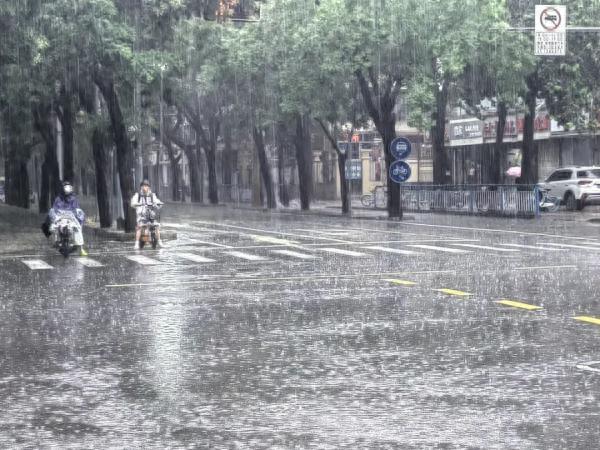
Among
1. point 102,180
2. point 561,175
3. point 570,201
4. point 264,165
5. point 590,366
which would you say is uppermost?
Answer: point 264,165

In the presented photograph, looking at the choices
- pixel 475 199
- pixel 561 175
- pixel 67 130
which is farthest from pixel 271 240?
pixel 561 175

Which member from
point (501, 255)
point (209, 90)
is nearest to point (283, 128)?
point (209, 90)

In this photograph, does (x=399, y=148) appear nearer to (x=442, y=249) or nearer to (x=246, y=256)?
(x=442, y=249)

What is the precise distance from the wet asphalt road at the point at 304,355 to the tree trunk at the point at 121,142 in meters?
11.7

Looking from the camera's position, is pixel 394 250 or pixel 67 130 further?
pixel 67 130

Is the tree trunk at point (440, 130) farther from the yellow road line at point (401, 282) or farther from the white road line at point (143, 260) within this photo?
the yellow road line at point (401, 282)

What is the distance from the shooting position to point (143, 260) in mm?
22984

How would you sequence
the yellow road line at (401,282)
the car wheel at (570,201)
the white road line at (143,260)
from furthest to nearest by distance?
the car wheel at (570,201), the white road line at (143,260), the yellow road line at (401,282)

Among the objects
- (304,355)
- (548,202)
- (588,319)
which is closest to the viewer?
(304,355)

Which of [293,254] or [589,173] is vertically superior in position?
[589,173]

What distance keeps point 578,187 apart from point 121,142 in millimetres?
21248

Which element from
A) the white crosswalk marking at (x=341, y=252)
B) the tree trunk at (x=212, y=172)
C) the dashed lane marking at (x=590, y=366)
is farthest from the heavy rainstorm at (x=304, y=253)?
the tree trunk at (x=212, y=172)

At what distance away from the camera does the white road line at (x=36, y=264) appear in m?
21.7

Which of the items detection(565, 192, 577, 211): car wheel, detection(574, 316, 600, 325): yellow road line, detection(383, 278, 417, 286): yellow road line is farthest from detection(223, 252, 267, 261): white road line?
detection(565, 192, 577, 211): car wheel
